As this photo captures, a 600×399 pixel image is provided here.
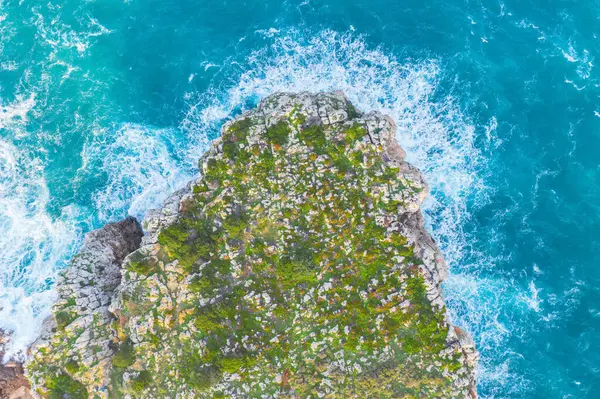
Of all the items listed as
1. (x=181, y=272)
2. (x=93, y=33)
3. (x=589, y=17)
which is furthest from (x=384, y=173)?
(x=93, y=33)

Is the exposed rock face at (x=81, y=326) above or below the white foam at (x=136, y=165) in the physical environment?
below

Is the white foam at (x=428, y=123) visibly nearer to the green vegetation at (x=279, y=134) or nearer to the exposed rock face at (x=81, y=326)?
the green vegetation at (x=279, y=134)

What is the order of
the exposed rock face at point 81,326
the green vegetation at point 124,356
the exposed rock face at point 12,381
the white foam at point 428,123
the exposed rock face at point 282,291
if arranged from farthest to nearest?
the white foam at point 428,123 → the exposed rock face at point 12,381 → the exposed rock face at point 81,326 → the green vegetation at point 124,356 → the exposed rock face at point 282,291

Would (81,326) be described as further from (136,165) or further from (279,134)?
(279,134)

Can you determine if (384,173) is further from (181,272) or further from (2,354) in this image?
(2,354)

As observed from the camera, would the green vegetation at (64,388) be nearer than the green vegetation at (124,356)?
No

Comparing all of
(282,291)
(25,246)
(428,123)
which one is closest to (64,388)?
(25,246)

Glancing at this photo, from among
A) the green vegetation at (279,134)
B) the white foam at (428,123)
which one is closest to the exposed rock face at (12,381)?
the white foam at (428,123)
